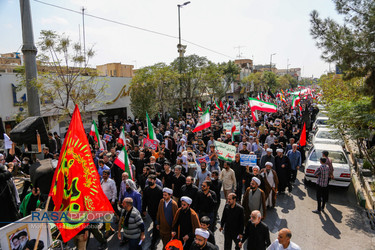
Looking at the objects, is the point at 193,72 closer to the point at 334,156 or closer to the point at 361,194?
the point at 334,156

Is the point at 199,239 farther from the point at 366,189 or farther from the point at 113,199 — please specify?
the point at 366,189

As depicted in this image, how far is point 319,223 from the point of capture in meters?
7.13

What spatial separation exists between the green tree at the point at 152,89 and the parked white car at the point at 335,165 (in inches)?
533

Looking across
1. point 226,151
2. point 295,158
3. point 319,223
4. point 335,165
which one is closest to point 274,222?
point 319,223

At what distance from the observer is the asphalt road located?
617 centimetres

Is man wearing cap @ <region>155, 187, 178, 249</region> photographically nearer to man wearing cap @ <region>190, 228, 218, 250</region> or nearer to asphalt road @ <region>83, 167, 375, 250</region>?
asphalt road @ <region>83, 167, 375, 250</region>

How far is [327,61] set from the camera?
687 centimetres

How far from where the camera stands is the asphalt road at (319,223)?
243 inches

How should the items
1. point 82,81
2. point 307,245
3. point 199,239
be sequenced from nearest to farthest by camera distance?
point 199,239
point 307,245
point 82,81

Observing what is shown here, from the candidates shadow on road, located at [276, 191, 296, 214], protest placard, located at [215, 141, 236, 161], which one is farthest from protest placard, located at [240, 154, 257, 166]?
shadow on road, located at [276, 191, 296, 214]

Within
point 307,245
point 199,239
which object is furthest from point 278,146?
point 199,239

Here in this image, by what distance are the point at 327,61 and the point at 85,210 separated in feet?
21.0

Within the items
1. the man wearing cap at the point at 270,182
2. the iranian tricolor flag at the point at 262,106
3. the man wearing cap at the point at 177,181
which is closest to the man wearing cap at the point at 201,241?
the man wearing cap at the point at 177,181

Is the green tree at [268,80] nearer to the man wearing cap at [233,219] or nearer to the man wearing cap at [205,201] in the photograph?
the man wearing cap at [205,201]
